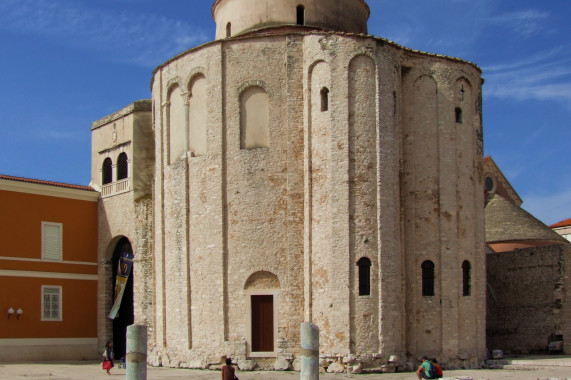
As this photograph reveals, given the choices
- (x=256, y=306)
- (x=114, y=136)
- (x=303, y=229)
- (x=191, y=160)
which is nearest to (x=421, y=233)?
(x=303, y=229)

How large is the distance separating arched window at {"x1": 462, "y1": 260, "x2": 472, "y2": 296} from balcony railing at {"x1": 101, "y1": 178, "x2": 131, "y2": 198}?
1328cm

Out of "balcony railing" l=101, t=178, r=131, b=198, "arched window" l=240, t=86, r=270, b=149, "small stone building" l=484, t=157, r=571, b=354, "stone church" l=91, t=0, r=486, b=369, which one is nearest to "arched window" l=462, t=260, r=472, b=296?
"stone church" l=91, t=0, r=486, b=369

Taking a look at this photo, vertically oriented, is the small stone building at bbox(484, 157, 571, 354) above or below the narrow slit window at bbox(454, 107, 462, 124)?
below

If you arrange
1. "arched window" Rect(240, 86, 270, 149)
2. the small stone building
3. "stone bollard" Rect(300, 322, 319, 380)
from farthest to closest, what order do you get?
the small stone building, "arched window" Rect(240, 86, 270, 149), "stone bollard" Rect(300, 322, 319, 380)

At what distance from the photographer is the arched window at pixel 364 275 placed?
23.5m

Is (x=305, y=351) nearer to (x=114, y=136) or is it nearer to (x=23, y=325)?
(x=23, y=325)

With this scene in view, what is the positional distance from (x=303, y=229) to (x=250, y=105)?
171 inches

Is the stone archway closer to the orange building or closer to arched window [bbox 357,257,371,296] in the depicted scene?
arched window [bbox 357,257,371,296]

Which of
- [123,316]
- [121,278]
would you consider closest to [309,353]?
[121,278]

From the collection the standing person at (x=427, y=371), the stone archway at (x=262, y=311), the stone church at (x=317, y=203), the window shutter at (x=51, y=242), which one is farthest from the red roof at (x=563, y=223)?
the standing person at (x=427, y=371)

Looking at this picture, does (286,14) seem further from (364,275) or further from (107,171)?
(107,171)

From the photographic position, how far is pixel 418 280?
25.0 m

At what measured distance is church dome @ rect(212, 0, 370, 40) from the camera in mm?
27734

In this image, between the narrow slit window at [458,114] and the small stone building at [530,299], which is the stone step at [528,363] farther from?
the narrow slit window at [458,114]
